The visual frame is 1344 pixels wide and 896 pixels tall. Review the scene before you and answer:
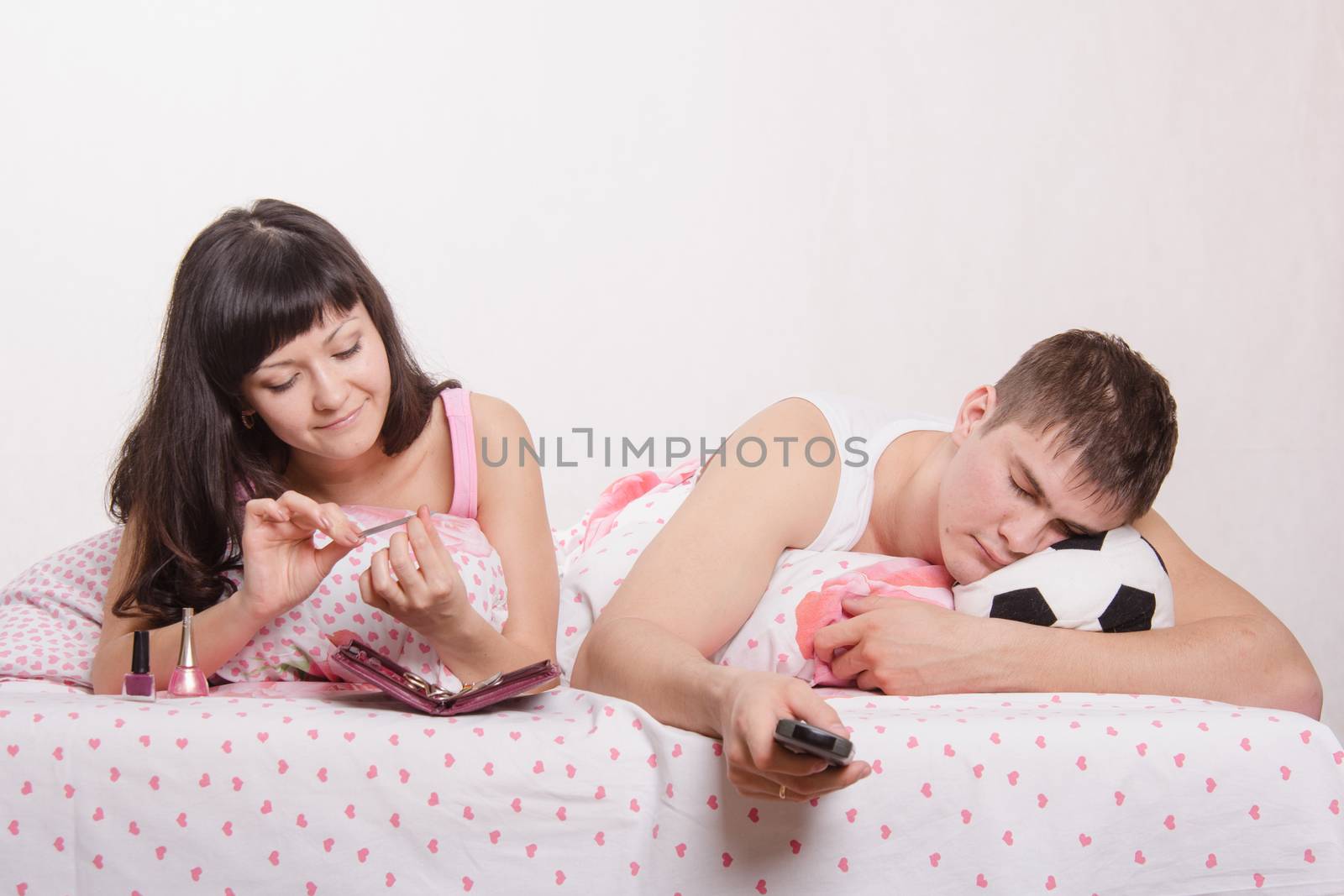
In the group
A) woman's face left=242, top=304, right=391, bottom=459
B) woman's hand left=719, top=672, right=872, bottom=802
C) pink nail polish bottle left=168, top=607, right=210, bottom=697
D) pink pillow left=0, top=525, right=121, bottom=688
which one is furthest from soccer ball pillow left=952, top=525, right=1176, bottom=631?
pink pillow left=0, top=525, right=121, bottom=688


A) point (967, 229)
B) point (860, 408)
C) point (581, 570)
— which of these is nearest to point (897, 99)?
point (967, 229)

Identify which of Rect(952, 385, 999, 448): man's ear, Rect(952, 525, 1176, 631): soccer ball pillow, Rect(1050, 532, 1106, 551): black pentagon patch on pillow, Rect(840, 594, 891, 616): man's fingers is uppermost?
Rect(952, 385, 999, 448): man's ear

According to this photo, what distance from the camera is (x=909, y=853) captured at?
1.42 m

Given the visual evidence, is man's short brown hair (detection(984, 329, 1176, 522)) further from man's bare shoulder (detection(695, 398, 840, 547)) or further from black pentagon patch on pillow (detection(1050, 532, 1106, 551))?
man's bare shoulder (detection(695, 398, 840, 547))

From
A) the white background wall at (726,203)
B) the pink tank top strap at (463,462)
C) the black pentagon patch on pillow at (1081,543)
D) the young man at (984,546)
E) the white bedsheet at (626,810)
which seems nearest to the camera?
the white bedsheet at (626,810)

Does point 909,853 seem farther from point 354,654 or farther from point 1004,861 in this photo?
point 354,654

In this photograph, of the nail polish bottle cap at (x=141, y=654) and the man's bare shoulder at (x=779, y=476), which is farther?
the man's bare shoulder at (x=779, y=476)

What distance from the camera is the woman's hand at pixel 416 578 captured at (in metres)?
1.56

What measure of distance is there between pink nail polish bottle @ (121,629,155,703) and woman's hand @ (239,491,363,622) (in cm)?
15

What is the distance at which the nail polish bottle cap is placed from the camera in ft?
5.23

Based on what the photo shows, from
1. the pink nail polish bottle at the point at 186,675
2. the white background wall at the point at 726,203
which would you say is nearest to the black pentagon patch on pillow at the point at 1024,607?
the pink nail polish bottle at the point at 186,675

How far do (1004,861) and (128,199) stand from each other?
2.93 metres

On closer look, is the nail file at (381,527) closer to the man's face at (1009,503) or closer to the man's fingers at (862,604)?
the man's fingers at (862,604)

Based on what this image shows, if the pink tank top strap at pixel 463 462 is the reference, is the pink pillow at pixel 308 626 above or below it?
below
